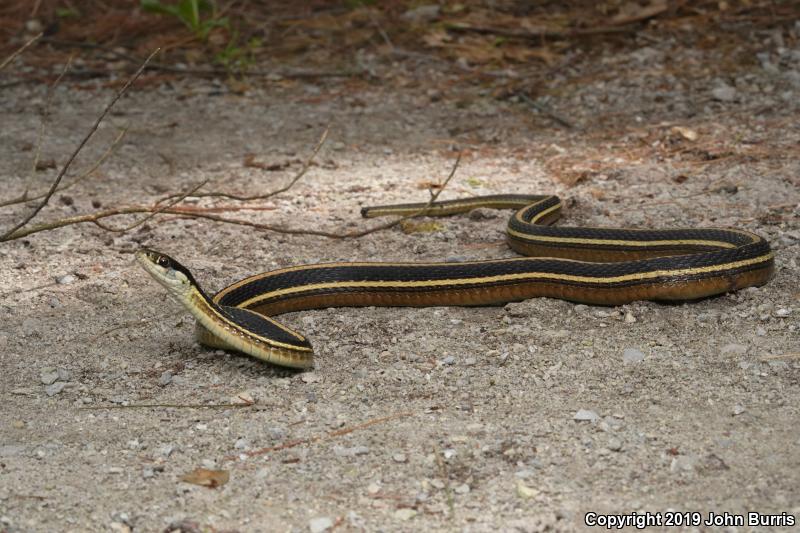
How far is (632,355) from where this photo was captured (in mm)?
3855

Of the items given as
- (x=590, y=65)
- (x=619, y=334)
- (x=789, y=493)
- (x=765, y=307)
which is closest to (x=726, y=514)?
(x=789, y=493)

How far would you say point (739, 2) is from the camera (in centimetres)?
797

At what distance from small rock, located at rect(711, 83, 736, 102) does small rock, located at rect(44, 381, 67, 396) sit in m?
5.13

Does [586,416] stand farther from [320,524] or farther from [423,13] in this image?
[423,13]

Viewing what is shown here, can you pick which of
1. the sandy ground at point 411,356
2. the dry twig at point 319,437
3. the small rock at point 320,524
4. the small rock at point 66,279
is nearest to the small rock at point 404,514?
the sandy ground at point 411,356

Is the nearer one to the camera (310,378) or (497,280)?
(310,378)

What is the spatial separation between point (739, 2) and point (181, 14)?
15.7 feet

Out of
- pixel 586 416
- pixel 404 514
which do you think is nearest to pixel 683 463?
pixel 586 416

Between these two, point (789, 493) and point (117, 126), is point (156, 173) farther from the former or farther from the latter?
point (789, 493)

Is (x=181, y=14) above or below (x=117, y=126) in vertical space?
above

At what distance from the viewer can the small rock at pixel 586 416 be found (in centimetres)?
338

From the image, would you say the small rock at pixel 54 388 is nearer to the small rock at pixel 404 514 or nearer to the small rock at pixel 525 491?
the small rock at pixel 404 514

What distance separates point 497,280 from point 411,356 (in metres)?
0.71

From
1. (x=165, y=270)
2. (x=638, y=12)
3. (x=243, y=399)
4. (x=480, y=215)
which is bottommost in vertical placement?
(x=480, y=215)
